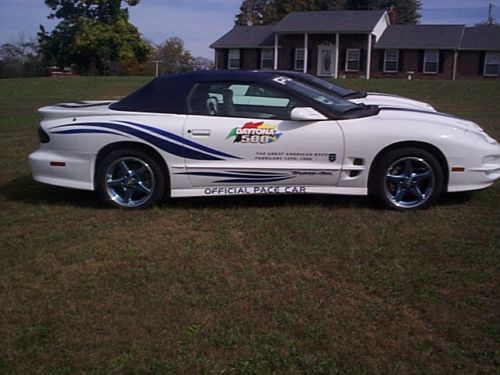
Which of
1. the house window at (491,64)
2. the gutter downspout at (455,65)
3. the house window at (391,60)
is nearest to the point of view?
the house window at (491,64)

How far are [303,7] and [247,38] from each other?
16.4 m

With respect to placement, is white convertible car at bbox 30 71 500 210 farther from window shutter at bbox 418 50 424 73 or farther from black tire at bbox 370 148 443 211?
window shutter at bbox 418 50 424 73

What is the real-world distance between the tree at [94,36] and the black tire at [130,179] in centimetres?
4303

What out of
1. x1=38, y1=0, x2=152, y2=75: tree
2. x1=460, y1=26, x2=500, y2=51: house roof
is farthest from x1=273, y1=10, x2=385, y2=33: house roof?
x1=38, y1=0, x2=152, y2=75: tree

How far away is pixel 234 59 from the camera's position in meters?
47.0

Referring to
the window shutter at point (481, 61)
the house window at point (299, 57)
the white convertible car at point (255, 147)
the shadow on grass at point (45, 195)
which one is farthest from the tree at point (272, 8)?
the white convertible car at point (255, 147)

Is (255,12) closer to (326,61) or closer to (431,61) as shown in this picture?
(326,61)

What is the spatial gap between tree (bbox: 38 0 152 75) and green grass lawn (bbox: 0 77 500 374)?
42.8 metres

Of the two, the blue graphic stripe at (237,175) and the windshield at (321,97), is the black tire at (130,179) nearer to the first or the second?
the blue graphic stripe at (237,175)

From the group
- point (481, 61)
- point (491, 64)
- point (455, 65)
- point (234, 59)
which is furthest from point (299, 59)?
point (491, 64)

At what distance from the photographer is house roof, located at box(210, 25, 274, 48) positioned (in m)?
45.0

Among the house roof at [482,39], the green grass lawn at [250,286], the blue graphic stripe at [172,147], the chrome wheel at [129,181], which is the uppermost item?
the house roof at [482,39]

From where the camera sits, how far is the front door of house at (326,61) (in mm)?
42250

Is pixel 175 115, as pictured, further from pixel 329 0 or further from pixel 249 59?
pixel 329 0
